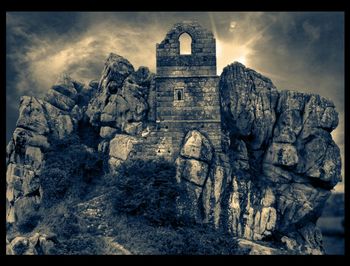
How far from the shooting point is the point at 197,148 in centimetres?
2747

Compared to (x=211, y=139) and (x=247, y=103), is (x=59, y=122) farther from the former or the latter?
(x=247, y=103)

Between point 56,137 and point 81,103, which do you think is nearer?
point 56,137

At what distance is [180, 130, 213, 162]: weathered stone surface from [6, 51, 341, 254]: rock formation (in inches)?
2.6

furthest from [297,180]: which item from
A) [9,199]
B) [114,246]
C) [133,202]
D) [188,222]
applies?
[9,199]

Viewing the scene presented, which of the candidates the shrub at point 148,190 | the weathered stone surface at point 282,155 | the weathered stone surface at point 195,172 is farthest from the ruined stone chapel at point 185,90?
the weathered stone surface at point 282,155

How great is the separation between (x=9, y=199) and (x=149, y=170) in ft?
33.0

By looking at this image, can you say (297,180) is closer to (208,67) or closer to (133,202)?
(208,67)

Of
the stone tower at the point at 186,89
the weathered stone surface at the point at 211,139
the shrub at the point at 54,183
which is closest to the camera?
the shrub at the point at 54,183

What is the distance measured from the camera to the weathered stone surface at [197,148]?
27391 millimetres

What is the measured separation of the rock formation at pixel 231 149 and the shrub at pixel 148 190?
79 centimetres

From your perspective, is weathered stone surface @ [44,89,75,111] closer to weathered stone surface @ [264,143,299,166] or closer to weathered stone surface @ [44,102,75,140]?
weathered stone surface @ [44,102,75,140]

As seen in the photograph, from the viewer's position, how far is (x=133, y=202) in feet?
84.4

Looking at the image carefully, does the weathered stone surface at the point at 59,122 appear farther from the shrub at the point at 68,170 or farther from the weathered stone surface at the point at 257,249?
the weathered stone surface at the point at 257,249

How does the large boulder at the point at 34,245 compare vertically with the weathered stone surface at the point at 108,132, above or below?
below
